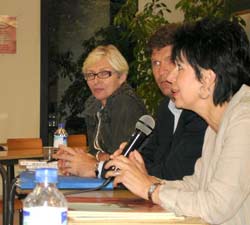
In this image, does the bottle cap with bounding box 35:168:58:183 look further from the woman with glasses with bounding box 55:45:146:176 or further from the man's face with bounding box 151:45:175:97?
the woman with glasses with bounding box 55:45:146:176

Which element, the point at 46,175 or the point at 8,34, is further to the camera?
the point at 8,34

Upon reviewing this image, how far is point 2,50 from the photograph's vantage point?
6473 millimetres

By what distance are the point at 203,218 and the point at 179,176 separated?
0.85 m

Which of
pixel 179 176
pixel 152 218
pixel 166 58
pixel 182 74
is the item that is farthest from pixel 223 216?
pixel 166 58

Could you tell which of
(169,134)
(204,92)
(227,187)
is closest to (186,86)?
(204,92)

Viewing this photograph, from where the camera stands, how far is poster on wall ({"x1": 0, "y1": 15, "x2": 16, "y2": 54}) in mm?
Result: 6484

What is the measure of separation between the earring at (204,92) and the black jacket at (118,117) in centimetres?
135

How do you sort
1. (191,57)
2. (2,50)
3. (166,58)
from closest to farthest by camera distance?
(191,57), (166,58), (2,50)

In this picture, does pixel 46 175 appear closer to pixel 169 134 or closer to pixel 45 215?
pixel 45 215

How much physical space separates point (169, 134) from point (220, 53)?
3.53ft

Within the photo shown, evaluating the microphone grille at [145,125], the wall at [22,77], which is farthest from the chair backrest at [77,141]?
the microphone grille at [145,125]

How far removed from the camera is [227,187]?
168cm

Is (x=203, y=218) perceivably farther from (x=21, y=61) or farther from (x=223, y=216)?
(x=21, y=61)

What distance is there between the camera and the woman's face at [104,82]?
356cm
